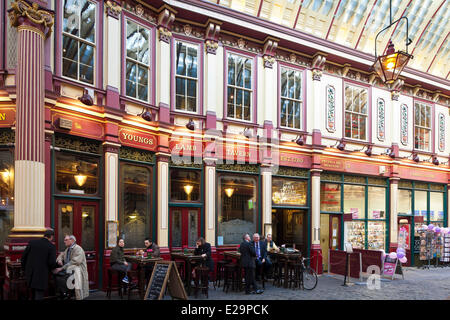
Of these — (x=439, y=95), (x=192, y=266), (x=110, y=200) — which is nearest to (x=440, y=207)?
(x=439, y=95)

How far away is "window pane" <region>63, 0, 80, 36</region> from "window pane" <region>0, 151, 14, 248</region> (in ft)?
11.2

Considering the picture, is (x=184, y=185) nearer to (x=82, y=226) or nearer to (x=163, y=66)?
(x=82, y=226)

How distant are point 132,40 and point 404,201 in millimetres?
14258

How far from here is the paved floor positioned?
35.0 feet

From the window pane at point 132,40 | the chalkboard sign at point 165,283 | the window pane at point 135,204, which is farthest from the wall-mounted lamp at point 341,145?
the chalkboard sign at point 165,283

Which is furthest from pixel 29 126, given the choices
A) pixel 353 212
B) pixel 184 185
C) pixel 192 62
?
pixel 353 212

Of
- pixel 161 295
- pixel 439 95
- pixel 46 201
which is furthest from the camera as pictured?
pixel 439 95

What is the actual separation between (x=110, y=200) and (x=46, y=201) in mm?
1796

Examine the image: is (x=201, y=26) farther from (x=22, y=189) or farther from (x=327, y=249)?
(x=327, y=249)

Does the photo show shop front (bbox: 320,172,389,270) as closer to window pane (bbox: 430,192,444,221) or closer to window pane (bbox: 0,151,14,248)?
window pane (bbox: 430,192,444,221)

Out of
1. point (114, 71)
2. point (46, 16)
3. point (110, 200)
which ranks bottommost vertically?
point (110, 200)

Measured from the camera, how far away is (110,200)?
1069 centimetres

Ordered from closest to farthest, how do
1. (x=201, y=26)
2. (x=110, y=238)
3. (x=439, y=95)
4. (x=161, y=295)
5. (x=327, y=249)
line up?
(x=161, y=295) < (x=110, y=238) < (x=201, y=26) < (x=327, y=249) < (x=439, y=95)

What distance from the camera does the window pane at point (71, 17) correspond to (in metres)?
10.1
